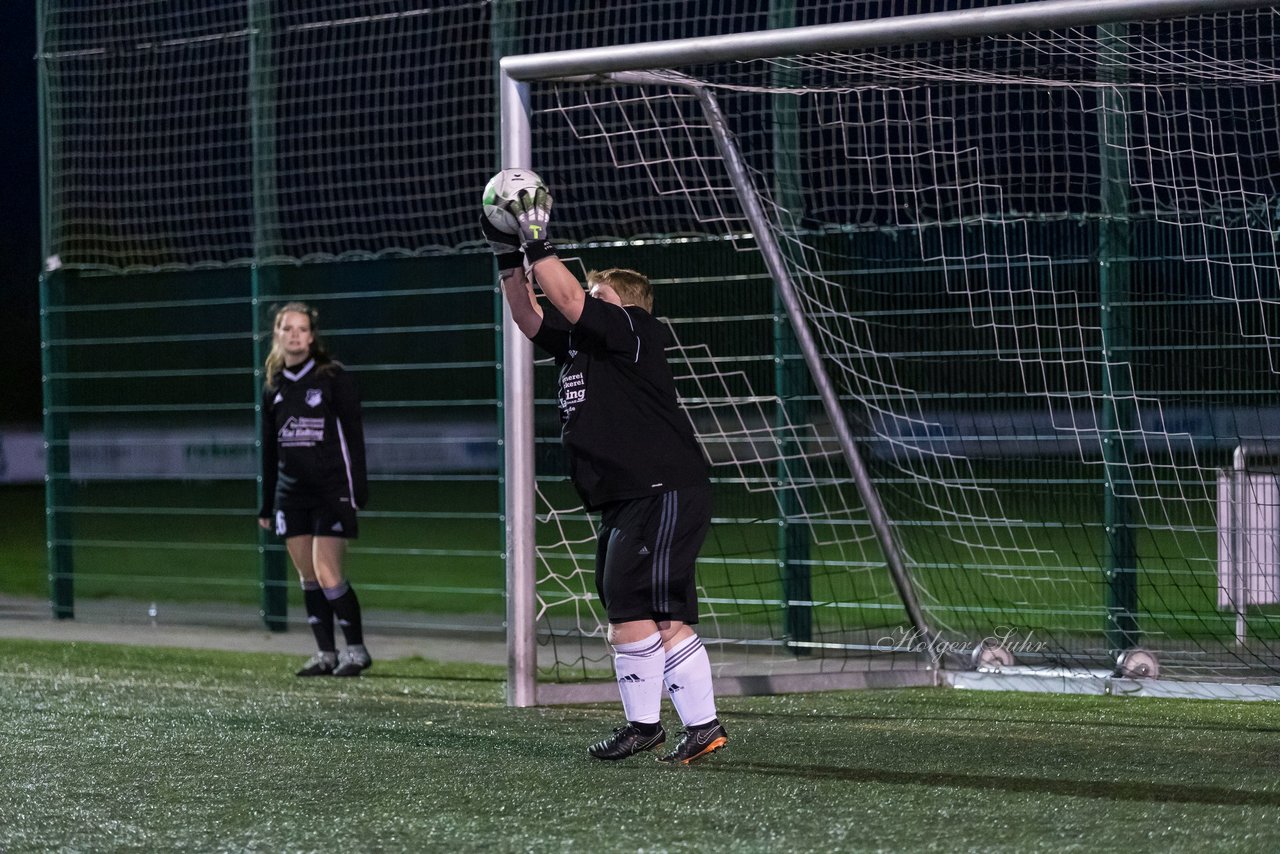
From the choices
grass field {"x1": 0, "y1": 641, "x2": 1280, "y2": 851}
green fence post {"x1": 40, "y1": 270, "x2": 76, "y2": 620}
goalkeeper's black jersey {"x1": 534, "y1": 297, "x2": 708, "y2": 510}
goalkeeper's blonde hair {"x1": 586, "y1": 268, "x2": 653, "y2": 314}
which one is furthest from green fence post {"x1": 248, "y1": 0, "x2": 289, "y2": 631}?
goalkeeper's black jersey {"x1": 534, "y1": 297, "x2": 708, "y2": 510}

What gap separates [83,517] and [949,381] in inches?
593

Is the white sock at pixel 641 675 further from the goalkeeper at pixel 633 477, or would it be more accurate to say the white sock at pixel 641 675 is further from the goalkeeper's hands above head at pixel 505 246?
the goalkeeper's hands above head at pixel 505 246

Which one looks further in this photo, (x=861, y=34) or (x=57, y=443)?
(x=57, y=443)

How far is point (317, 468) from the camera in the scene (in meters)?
7.61

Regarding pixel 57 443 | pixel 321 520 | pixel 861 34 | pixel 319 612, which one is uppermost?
pixel 861 34

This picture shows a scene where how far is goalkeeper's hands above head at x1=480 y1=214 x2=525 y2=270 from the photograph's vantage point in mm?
5207

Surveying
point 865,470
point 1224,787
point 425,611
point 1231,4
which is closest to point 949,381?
point 865,470

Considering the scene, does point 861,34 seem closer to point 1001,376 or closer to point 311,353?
point 1001,376

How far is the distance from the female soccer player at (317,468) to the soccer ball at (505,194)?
263cm

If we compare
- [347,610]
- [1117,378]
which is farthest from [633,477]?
[1117,378]

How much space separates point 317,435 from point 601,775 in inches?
121

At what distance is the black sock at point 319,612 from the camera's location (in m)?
7.75

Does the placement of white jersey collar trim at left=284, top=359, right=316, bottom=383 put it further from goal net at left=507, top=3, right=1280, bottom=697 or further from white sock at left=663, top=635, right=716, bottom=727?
white sock at left=663, top=635, right=716, bottom=727

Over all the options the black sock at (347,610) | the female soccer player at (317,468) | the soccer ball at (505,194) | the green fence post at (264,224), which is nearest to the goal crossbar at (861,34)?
the soccer ball at (505,194)
